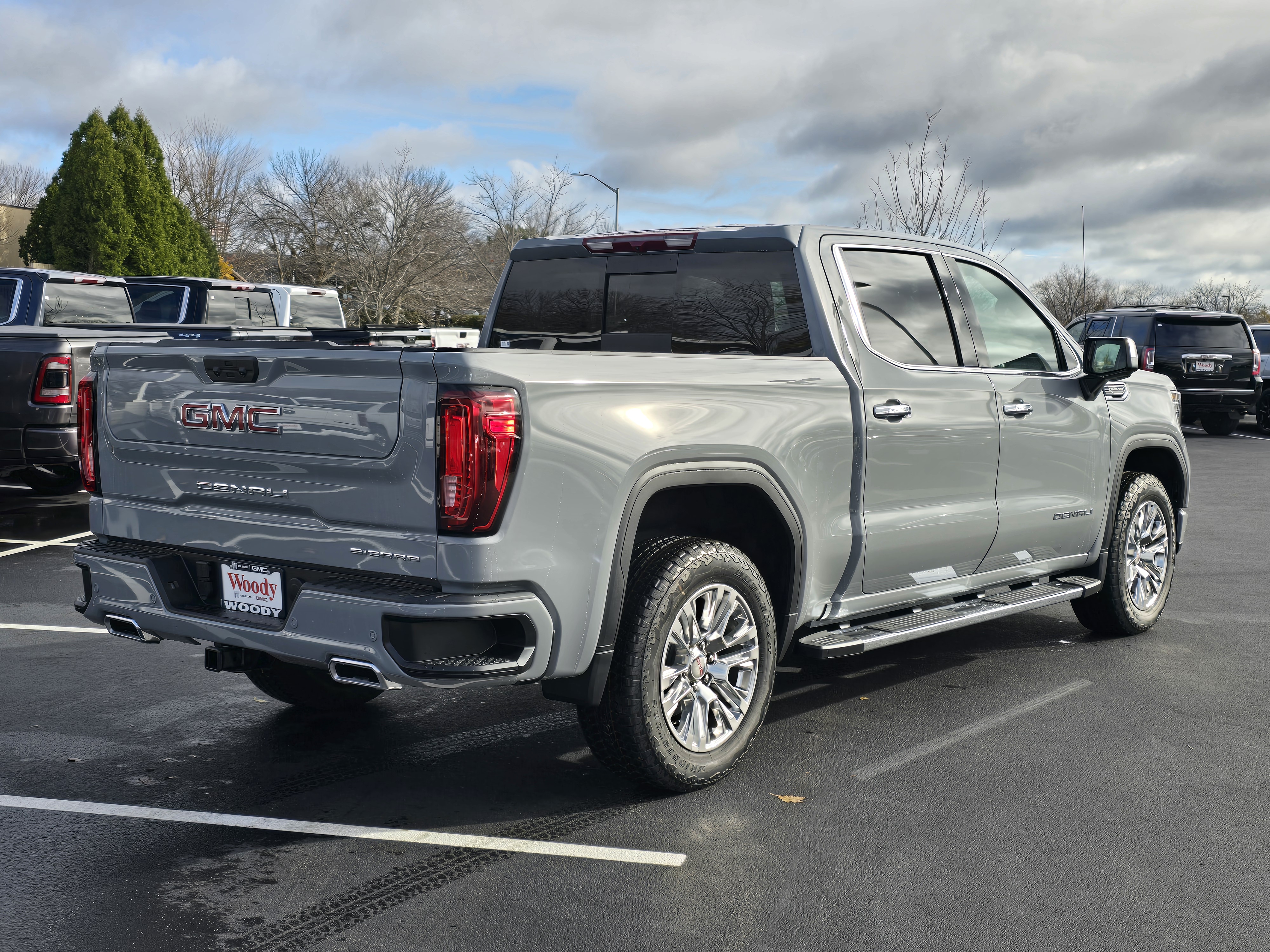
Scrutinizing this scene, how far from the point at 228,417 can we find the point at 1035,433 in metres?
3.71

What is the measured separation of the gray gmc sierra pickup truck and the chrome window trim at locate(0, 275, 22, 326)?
7576 millimetres

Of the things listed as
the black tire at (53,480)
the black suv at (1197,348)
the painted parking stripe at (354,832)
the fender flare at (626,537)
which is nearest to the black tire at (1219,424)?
the black suv at (1197,348)

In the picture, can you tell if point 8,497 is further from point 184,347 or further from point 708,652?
point 708,652

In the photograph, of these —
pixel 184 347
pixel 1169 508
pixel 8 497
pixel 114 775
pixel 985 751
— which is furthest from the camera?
pixel 8 497

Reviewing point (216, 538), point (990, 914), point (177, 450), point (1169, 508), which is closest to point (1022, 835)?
point (990, 914)

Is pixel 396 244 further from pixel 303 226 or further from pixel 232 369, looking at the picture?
pixel 232 369

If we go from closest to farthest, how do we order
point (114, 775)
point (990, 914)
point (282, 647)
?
point (990, 914), point (282, 647), point (114, 775)

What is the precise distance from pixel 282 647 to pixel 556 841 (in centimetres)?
107

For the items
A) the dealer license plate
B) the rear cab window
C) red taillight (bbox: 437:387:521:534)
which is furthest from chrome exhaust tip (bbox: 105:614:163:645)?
the rear cab window

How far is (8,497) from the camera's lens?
11711 mm

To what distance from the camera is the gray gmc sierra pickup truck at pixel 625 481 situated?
11.9 feet

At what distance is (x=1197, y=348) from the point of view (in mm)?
19672

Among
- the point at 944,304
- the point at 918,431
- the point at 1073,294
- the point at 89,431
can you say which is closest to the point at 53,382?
the point at 89,431

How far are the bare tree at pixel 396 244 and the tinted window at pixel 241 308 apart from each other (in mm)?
26405
